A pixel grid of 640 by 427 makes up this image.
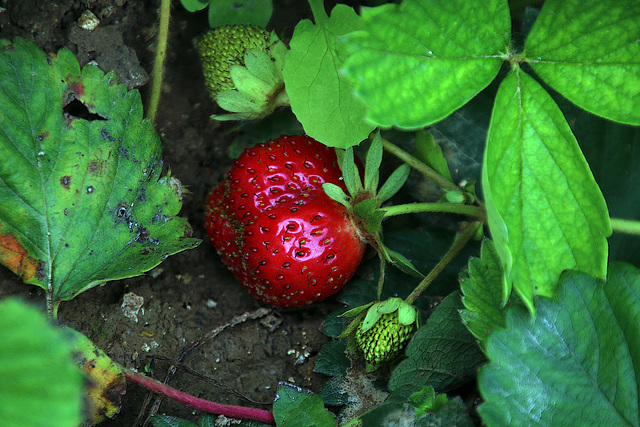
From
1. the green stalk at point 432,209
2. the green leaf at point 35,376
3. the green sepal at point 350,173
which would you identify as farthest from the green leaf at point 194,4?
the green leaf at point 35,376

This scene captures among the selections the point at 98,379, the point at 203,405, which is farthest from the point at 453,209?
the point at 98,379

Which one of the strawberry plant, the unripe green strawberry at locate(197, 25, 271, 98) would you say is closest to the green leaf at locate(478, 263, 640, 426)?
the strawberry plant

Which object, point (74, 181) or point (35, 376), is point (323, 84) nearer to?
point (74, 181)

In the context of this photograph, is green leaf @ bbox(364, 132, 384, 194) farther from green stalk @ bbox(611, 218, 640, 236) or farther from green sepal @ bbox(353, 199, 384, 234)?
green stalk @ bbox(611, 218, 640, 236)

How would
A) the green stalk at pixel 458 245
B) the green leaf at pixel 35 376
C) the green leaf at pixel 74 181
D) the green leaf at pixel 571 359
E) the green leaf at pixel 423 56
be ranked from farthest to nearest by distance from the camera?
the green stalk at pixel 458 245 → the green leaf at pixel 74 181 → the green leaf at pixel 571 359 → the green leaf at pixel 423 56 → the green leaf at pixel 35 376

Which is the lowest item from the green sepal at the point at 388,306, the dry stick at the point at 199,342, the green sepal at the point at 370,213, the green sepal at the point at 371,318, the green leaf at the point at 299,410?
the dry stick at the point at 199,342

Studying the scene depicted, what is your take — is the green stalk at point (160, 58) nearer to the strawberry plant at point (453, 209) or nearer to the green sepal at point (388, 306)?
the strawberry plant at point (453, 209)
